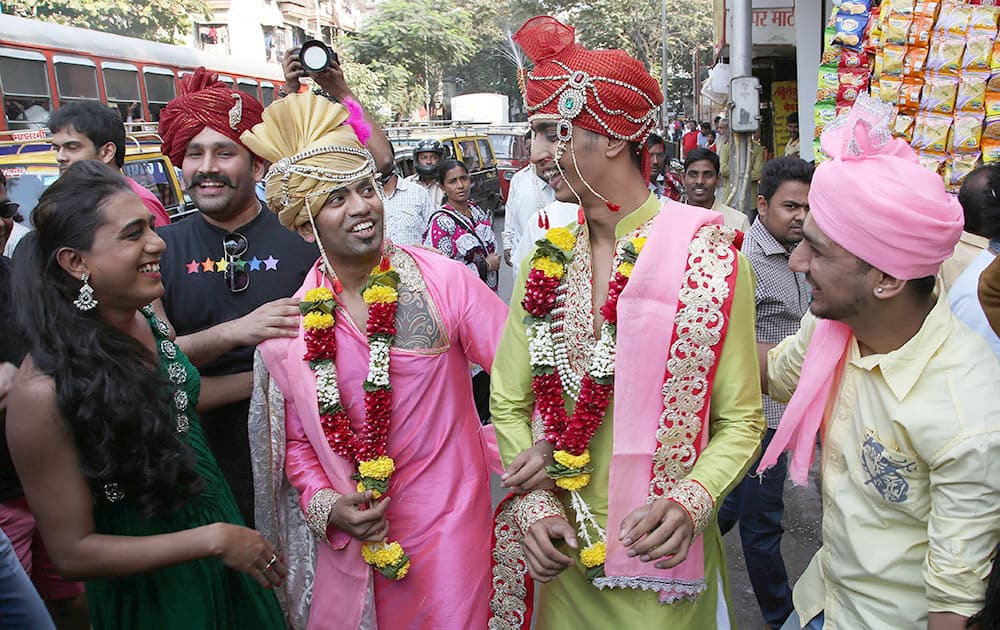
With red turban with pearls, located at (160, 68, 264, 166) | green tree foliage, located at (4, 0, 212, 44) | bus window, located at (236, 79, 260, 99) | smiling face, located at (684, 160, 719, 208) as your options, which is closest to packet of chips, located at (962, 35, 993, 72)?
smiling face, located at (684, 160, 719, 208)

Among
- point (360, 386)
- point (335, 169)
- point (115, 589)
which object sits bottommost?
point (115, 589)

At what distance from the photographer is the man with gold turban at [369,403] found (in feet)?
7.80

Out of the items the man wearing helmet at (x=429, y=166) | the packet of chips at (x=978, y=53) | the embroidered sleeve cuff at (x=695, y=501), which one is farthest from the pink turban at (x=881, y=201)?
the man wearing helmet at (x=429, y=166)

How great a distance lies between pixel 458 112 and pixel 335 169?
1110 inches

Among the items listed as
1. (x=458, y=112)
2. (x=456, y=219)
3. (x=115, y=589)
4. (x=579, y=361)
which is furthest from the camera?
(x=458, y=112)

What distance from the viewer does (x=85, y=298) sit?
214cm

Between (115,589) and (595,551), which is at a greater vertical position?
(595,551)

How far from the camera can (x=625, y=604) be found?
201 centimetres

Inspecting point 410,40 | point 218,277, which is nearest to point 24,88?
point 218,277

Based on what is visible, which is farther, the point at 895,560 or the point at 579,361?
the point at 579,361

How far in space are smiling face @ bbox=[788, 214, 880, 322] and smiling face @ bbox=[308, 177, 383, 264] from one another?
1.28 m

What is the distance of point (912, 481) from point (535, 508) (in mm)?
879

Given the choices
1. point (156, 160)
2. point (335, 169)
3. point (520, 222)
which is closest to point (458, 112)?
point (156, 160)

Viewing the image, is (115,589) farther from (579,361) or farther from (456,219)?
(456,219)
